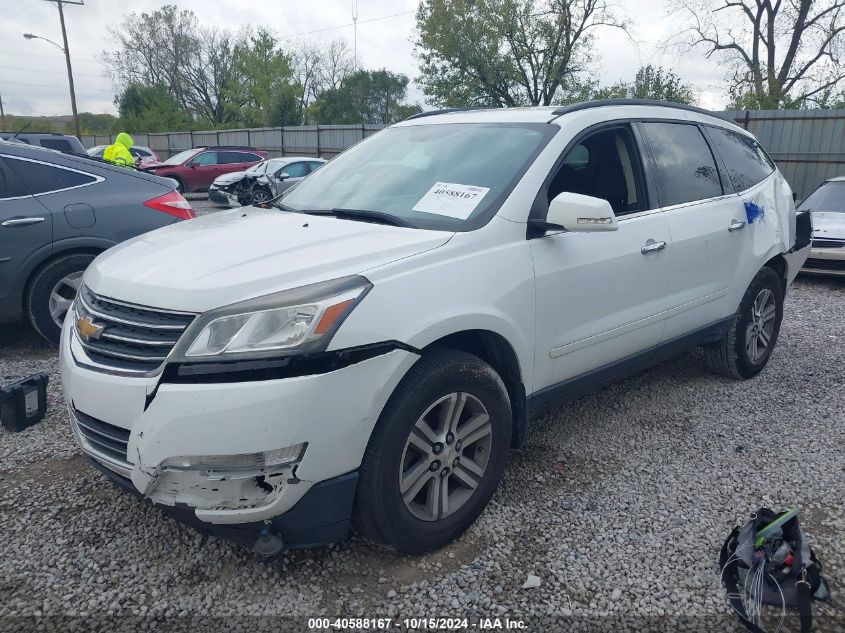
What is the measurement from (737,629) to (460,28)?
30.7 m

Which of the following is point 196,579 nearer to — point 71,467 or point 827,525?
point 71,467

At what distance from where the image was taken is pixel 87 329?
2553mm

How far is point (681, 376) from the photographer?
15.6 ft

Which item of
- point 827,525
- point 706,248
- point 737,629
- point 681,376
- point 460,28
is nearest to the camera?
point 737,629

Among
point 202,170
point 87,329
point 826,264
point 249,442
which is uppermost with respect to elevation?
point 87,329

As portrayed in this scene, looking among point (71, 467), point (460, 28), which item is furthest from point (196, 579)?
point (460, 28)

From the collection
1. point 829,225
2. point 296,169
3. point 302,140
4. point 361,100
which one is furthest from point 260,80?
point 829,225

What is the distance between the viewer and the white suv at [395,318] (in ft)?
7.05

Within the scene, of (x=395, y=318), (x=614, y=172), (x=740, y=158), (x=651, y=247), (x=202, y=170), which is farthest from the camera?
(x=202, y=170)

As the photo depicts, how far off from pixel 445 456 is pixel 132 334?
1251 millimetres

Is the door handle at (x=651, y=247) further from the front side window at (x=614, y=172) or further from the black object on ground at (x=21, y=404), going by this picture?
the black object on ground at (x=21, y=404)

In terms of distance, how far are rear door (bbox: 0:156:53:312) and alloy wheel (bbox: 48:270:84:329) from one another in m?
0.25

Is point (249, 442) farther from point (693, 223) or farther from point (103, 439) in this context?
point (693, 223)

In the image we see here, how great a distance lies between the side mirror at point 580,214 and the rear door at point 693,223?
3.18 ft
